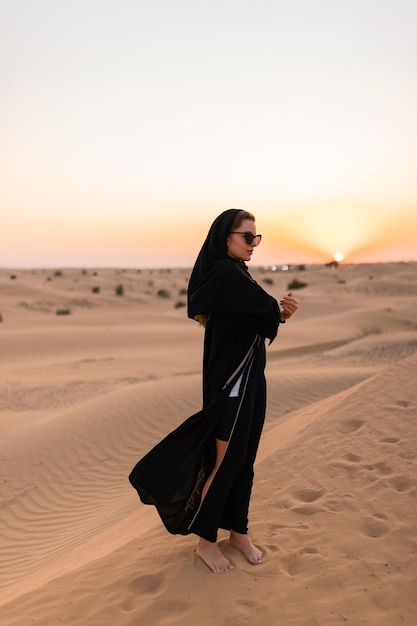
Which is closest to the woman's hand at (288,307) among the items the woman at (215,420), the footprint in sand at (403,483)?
the woman at (215,420)

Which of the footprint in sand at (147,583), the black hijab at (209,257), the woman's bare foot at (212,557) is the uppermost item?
the black hijab at (209,257)

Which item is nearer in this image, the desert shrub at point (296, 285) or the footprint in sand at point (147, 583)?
the footprint in sand at point (147, 583)

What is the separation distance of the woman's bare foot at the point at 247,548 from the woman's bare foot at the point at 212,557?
130 millimetres

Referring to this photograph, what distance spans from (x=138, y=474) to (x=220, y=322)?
1049 millimetres

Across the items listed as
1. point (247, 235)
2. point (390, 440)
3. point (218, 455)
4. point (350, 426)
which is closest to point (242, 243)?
point (247, 235)

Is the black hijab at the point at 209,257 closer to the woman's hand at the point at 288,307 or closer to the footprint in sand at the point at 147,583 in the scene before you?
the woman's hand at the point at 288,307

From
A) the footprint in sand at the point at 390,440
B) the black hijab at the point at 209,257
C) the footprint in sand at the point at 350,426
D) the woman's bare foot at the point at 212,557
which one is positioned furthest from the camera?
the footprint in sand at the point at 350,426

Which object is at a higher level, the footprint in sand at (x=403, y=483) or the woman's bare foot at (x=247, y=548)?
the footprint in sand at (x=403, y=483)

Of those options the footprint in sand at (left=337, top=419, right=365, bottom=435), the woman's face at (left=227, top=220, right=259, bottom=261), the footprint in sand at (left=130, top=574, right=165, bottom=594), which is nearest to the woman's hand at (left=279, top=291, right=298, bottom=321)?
the woman's face at (left=227, top=220, right=259, bottom=261)

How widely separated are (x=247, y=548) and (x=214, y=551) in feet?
0.71

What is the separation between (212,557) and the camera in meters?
3.71

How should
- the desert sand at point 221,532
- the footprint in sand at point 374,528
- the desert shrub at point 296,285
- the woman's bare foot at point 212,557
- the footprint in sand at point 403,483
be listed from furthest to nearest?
1. the desert shrub at point 296,285
2. the footprint in sand at point 403,483
3. the footprint in sand at point 374,528
4. the woman's bare foot at point 212,557
5. the desert sand at point 221,532

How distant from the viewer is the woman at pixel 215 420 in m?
3.56

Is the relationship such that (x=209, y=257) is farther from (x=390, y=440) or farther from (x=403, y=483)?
(x=390, y=440)
